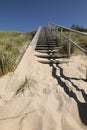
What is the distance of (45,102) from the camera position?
10.1 feet

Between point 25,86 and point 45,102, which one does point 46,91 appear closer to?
point 25,86

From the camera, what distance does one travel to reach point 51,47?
8.01 meters

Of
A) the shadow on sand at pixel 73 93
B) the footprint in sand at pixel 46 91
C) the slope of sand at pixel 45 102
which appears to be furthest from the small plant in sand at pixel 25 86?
the shadow on sand at pixel 73 93

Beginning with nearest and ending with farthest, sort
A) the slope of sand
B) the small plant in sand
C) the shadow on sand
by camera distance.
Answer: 1. the slope of sand
2. the shadow on sand
3. the small plant in sand

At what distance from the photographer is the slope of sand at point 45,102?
2.54 meters

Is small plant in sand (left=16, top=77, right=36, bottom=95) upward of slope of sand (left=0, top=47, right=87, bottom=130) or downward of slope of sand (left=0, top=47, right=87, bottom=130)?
upward

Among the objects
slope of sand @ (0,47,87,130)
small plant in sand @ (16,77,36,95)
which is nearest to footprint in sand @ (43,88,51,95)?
slope of sand @ (0,47,87,130)

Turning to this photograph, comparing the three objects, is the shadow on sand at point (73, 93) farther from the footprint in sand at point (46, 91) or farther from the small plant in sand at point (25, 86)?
the small plant in sand at point (25, 86)

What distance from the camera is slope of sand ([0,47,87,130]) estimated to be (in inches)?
99.8

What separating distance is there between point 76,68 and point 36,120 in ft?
9.13

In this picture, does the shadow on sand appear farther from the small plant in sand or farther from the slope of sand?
the small plant in sand

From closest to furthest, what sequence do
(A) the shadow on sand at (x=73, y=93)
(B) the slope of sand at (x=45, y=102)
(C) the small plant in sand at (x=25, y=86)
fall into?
(B) the slope of sand at (x=45, y=102), (A) the shadow on sand at (x=73, y=93), (C) the small plant in sand at (x=25, y=86)

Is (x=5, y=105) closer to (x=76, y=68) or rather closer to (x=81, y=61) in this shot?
(x=76, y=68)

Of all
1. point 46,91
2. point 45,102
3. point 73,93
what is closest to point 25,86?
point 46,91
